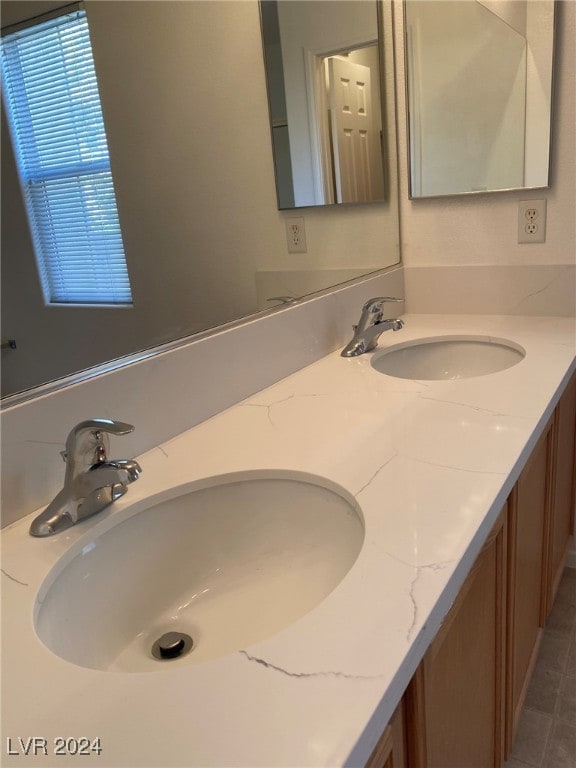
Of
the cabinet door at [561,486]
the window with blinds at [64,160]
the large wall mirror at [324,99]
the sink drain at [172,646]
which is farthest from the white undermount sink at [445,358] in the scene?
the sink drain at [172,646]

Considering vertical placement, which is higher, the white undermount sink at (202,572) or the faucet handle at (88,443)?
the faucet handle at (88,443)

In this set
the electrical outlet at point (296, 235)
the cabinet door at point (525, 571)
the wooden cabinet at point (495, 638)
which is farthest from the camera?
the electrical outlet at point (296, 235)

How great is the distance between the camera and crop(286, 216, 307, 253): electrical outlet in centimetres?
145

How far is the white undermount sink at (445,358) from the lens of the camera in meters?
1.56

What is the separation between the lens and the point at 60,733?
461mm

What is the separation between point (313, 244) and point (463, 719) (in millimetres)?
1125

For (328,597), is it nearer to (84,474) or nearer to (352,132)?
(84,474)

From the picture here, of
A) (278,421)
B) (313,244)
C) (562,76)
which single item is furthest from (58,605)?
(562,76)

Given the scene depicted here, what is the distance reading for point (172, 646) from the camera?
0.76m

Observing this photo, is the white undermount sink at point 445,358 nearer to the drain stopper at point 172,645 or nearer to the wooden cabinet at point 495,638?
the wooden cabinet at point 495,638

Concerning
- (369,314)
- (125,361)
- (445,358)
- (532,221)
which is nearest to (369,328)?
(369,314)

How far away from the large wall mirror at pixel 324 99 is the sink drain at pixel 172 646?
3.33ft

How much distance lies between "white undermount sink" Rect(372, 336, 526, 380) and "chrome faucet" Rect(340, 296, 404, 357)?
1.9 inches

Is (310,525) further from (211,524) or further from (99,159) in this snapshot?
(99,159)
